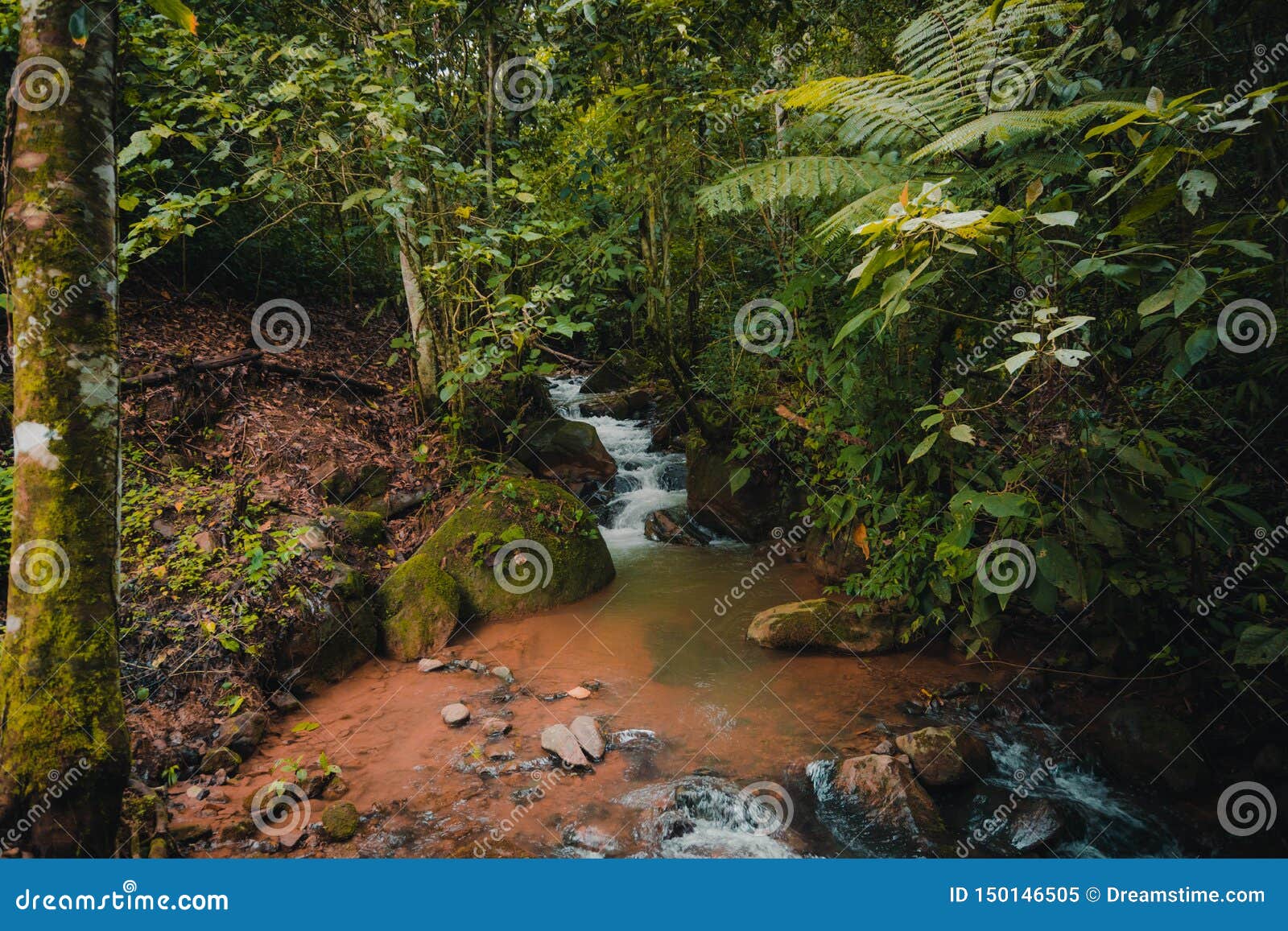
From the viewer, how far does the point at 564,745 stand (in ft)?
11.9

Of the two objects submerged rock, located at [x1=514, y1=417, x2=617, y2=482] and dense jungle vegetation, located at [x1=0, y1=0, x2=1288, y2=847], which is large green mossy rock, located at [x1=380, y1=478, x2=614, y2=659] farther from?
submerged rock, located at [x1=514, y1=417, x2=617, y2=482]

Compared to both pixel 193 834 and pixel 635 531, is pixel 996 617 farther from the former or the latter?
pixel 193 834

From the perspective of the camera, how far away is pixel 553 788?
337cm

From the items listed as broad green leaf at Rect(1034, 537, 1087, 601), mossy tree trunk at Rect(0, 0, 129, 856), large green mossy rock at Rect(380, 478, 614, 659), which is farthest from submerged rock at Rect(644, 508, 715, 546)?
mossy tree trunk at Rect(0, 0, 129, 856)

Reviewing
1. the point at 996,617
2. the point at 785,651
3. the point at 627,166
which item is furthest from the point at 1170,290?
the point at 627,166

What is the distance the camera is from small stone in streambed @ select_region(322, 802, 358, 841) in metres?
2.95

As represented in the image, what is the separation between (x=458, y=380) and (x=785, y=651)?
3207mm

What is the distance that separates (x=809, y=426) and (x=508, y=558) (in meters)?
2.79

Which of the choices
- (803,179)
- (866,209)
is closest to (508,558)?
(803,179)

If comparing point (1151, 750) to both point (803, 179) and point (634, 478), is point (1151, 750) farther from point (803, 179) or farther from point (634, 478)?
point (634, 478)

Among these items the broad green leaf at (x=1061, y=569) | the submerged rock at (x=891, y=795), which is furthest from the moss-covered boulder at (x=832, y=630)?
the broad green leaf at (x=1061, y=569)

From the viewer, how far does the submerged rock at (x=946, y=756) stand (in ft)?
11.2

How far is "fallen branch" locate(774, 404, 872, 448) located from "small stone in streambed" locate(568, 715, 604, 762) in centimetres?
276

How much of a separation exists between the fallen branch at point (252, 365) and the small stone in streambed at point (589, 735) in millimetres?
4165
